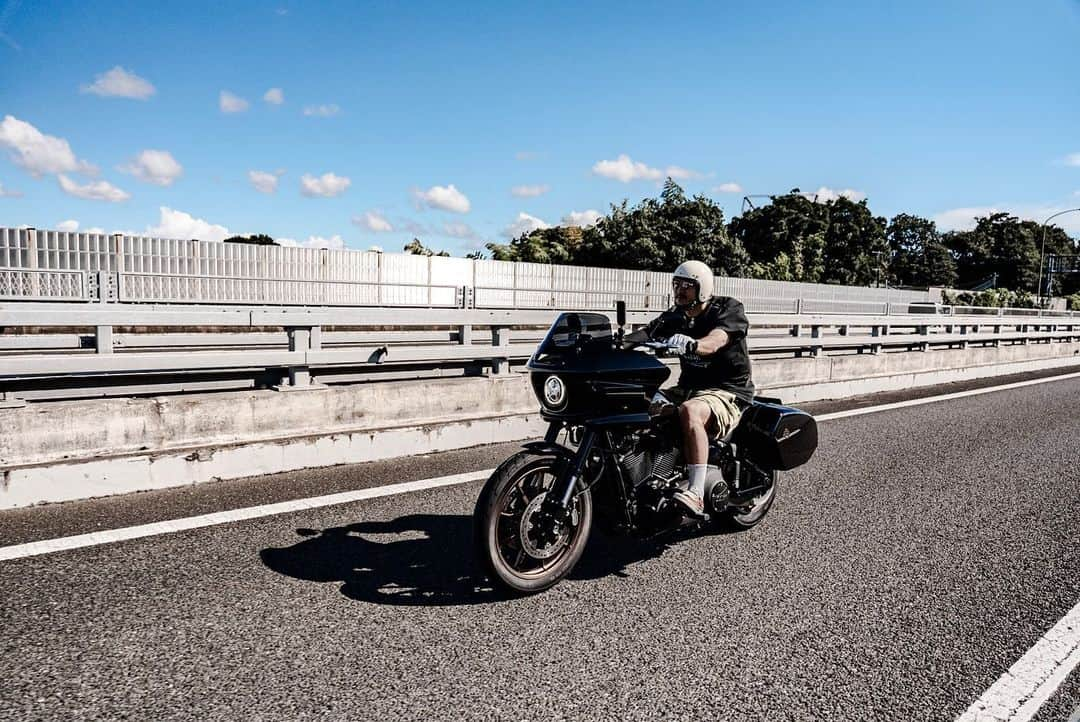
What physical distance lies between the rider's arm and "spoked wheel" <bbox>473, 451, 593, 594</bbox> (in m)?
1.00

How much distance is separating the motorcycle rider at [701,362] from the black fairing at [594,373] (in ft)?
0.48

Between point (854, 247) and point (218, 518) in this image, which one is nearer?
point (218, 518)

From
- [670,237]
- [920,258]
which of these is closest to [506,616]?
[670,237]

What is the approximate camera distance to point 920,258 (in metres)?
125

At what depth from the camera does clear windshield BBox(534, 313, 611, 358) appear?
13.1 feet

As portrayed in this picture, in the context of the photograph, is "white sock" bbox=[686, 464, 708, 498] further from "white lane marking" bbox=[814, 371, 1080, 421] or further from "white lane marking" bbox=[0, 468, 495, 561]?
"white lane marking" bbox=[814, 371, 1080, 421]

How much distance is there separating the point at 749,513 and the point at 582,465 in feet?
5.62

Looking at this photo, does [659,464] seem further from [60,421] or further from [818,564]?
[60,421]

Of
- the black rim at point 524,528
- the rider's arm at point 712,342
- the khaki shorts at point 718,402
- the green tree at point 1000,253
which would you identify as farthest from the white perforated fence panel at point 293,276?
the green tree at point 1000,253

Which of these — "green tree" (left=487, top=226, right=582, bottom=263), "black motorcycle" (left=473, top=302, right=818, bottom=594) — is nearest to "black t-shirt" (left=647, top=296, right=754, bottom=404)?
"black motorcycle" (left=473, top=302, right=818, bottom=594)

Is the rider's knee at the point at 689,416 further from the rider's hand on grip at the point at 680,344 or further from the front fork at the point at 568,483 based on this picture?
the front fork at the point at 568,483

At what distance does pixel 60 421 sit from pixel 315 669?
3161mm

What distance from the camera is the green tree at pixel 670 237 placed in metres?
49.3

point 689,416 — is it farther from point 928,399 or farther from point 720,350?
point 928,399
